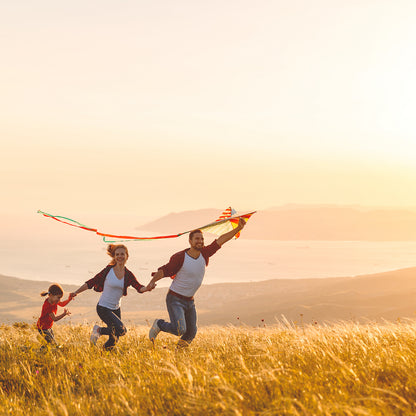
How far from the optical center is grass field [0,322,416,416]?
3594 millimetres

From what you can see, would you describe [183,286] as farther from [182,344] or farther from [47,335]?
[47,335]

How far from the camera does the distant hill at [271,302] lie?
41219 millimetres

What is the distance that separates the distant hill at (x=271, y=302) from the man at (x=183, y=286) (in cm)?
1513

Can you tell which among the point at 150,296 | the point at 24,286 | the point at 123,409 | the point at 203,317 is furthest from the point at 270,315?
the point at 24,286

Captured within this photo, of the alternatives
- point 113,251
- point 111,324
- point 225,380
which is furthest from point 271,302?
point 225,380

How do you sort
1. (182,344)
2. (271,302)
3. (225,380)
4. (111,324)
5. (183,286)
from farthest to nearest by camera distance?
(271,302) → (111,324) → (183,286) → (182,344) → (225,380)

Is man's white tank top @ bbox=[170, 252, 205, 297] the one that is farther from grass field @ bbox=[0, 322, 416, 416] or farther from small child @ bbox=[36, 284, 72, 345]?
small child @ bbox=[36, 284, 72, 345]

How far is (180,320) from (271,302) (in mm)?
53387

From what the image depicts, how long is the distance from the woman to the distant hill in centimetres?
1507

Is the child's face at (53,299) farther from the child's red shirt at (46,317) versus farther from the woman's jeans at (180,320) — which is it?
the woman's jeans at (180,320)

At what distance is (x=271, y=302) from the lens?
192 feet

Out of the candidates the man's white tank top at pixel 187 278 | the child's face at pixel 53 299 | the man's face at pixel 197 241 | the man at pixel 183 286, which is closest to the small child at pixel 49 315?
the child's face at pixel 53 299

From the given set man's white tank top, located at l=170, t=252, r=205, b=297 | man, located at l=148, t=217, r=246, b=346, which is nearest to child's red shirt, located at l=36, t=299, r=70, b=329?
man, located at l=148, t=217, r=246, b=346

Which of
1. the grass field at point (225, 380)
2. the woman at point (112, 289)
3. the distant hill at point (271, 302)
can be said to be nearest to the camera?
the grass field at point (225, 380)
